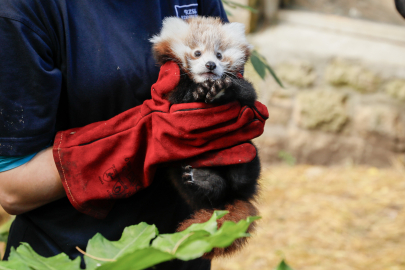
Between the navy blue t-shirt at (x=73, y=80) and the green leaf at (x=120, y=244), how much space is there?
52 centimetres

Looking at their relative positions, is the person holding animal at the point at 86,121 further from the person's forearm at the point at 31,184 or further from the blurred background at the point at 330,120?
the blurred background at the point at 330,120

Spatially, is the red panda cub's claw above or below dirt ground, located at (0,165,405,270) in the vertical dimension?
above

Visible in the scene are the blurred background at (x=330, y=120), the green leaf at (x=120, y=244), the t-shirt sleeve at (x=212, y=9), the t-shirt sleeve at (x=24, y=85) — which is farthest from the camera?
the blurred background at (x=330, y=120)

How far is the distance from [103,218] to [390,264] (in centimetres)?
222

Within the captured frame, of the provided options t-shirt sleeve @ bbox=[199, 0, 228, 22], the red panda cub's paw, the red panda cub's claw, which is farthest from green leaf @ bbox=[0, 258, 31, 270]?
t-shirt sleeve @ bbox=[199, 0, 228, 22]

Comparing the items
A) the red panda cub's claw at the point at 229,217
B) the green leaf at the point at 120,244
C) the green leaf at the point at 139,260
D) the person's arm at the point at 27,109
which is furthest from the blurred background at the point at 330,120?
the green leaf at the point at 139,260

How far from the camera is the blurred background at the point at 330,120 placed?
3014 millimetres

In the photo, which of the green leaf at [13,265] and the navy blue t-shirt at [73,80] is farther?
the navy blue t-shirt at [73,80]

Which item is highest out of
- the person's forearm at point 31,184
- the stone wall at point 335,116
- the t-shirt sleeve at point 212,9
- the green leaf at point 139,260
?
the t-shirt sleeve at point 212,9

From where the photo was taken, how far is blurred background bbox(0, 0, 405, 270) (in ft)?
9.89

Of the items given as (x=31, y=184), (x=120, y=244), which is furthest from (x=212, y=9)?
(x=120, y=244)

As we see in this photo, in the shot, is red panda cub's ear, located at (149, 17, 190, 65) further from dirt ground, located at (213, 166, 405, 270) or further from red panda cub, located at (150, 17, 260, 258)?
dirt ground, located at (213, 166, 405, 270)

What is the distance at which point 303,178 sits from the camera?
3.58 metres

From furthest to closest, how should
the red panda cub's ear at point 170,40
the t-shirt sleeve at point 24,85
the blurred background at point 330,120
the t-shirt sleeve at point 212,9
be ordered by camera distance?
1. the blurred background at point 330,120
2. the t-shirt sleeve at point 212,9
3. the red panda cub's ear at point 170,40
4. the t-shirt sleeve at point 24,85
